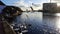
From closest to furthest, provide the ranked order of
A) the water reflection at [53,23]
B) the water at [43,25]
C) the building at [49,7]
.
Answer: the water at [43,25]
the water reflection at [53,23]
the building at [49,7]

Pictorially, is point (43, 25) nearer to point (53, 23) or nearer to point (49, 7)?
point (53, 23)

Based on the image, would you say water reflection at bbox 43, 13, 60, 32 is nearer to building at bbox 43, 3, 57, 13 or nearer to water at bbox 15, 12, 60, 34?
water at bbox 15, 12, 60, 34

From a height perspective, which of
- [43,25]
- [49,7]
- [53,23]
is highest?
[43,25]

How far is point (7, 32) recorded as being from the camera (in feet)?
12.1

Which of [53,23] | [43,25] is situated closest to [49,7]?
[53,23]

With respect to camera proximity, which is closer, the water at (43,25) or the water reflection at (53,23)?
the water at (43,25)

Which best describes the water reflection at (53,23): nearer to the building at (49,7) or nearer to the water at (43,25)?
the water at (43,25)

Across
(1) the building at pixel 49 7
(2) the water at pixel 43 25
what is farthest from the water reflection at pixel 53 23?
(1) the building at pixel 49 7

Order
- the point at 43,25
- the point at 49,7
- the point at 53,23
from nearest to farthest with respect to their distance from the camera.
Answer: the point at 43,25 < the point at 53,23 < the point at 49,7

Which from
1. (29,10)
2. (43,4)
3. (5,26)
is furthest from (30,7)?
(5,26)

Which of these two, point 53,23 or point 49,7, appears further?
point 49,7

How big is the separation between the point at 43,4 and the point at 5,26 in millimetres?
21163

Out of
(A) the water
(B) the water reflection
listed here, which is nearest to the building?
(A) the water

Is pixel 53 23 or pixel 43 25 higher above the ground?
pixel 43 25
